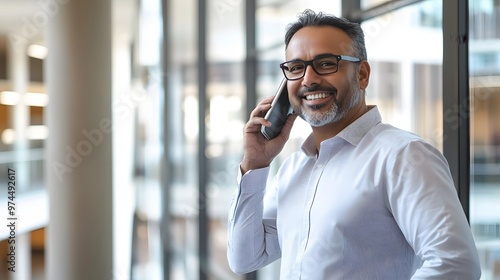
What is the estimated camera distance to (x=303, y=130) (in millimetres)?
3016

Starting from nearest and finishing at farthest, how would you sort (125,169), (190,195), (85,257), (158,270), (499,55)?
(499,55), (85,257), (190,195), (158,270), (125,169)

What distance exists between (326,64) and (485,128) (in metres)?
0.59

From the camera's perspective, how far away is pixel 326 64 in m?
1.45

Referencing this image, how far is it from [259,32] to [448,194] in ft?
8.72

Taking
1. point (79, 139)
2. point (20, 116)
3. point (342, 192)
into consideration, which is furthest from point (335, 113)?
point (20, 116)

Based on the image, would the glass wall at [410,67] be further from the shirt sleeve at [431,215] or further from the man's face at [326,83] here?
the shirt sleeve at [431,215]

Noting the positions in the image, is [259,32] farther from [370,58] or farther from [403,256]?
[403,256]

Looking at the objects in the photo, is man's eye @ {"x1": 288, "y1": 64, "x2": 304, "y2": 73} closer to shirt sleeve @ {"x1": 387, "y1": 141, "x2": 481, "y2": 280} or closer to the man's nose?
the man's nose

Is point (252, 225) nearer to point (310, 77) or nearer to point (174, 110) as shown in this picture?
point (310, 77)

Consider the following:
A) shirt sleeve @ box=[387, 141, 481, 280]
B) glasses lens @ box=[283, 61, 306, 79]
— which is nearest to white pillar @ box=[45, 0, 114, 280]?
glasses lens @ box=[283, 61, 306, 79]

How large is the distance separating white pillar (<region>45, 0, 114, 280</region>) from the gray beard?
3.03 metres

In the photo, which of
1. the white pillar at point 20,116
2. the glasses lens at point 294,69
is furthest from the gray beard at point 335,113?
the white pillar at point 20,116

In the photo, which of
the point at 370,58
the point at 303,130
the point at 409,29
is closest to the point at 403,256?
the point at 409,29

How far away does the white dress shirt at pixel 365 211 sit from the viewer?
115 centimetres
